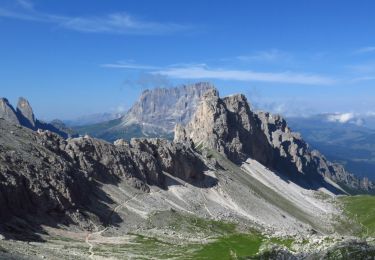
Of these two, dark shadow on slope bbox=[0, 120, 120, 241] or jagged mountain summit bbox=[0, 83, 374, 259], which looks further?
jagged mountain summit bbox=[0, 83, 374, 259]

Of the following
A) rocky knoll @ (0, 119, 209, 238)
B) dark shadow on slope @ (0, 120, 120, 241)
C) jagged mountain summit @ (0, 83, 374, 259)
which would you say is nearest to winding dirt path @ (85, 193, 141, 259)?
jagged mountain summit @ (0, 83, 374, 259)

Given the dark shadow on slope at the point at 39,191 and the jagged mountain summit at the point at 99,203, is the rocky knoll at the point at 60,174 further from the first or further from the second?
the jagged mountain summit at the point at 99,203

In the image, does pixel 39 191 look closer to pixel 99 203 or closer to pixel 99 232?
pixel 99 232

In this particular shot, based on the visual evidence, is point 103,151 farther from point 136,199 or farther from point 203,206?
point 203,206

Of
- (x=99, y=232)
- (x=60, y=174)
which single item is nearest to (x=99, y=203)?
(x=60, y=174)

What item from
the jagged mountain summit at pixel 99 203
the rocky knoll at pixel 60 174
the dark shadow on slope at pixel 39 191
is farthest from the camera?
the rocky knoll at pixel 60 174

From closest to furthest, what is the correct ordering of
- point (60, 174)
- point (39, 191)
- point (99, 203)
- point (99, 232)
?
point (99, 232) < point (39, 191) < point (60, 174) < point (99, 203)

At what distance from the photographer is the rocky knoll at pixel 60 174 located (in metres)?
122

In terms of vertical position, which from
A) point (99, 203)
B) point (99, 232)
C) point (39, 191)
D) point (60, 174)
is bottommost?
point (99, 232)

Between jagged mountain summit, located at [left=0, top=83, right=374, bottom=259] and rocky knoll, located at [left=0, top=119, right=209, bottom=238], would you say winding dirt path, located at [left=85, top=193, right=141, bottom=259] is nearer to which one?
jagged mountain summit, located at [left=0, top=83, right=374, bottom=259]

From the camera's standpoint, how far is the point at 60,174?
14212cm

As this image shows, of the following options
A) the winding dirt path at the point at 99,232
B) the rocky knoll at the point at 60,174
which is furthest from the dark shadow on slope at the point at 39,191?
the winding dirt path at the point at 99,232

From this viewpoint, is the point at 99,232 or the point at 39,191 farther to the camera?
the point at 39,191

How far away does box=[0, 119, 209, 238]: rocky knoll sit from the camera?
12241 centimetres
